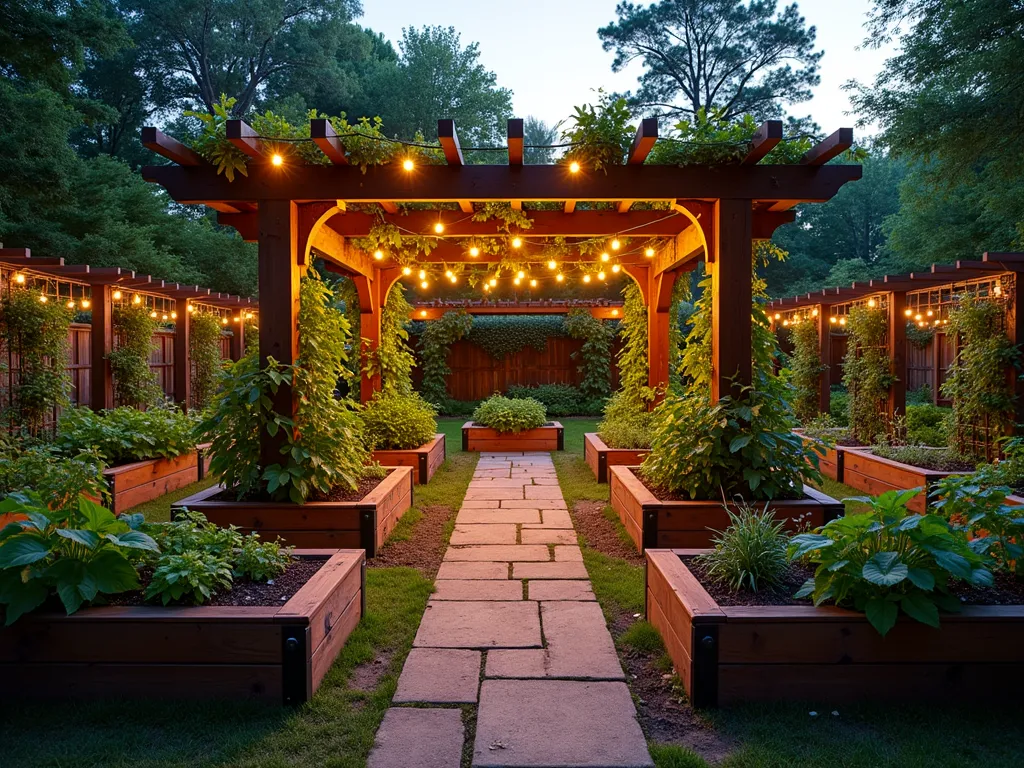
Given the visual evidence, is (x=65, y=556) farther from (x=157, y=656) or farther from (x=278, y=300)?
(x=278, y=300)

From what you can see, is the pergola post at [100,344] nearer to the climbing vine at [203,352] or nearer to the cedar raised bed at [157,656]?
the climbing vine at [203,352]

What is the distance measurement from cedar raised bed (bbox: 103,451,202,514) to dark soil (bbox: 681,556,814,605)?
435cm

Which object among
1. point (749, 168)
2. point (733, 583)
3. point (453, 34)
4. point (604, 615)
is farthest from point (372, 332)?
point (453, 34)

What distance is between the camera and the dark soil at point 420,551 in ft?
15.0

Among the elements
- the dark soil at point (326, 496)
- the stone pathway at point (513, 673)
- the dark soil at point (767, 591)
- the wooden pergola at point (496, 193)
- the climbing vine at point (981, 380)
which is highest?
the wooden pergola at point (496, 193)

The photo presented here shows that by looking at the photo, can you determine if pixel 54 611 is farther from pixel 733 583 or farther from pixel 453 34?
pixel 453 34

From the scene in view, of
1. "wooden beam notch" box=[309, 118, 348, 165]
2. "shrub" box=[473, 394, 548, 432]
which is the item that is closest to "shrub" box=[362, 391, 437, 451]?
"shrub" box=[473, 394, 548, 432]

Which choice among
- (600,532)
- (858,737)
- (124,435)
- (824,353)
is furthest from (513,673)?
(824,353)

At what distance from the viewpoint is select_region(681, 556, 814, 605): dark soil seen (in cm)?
282

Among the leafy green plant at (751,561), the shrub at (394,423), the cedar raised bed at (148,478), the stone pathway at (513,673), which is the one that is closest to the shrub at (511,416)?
the shrub at (394,423)

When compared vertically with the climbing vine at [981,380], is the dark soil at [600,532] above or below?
below

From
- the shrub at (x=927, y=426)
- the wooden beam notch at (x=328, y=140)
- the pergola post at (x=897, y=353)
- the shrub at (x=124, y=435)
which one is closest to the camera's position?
the wooden beam notch at (x=328, y=140)

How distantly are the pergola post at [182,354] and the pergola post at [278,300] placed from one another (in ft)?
20.1

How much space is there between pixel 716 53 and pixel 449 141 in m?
17.6
